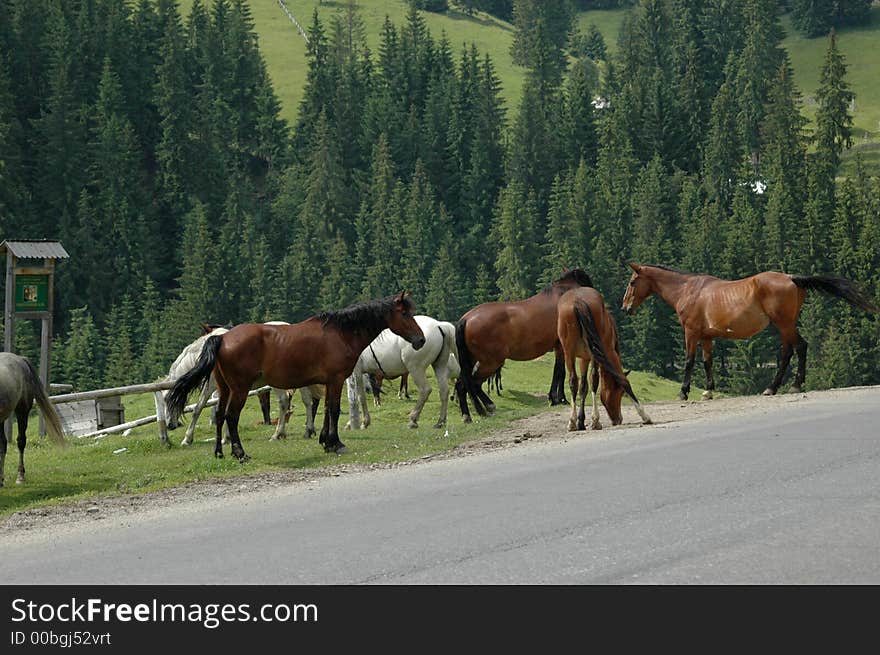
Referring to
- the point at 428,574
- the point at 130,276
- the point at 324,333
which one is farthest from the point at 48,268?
the point at 130,276

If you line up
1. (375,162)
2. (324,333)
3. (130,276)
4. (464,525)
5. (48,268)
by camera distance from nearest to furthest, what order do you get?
1. (464,525)
2. (324,333)
3. (48,268)
4. (130,276)
5. (375,162)

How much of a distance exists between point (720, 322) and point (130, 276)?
110223 millimetres

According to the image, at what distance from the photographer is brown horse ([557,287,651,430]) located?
21219mm

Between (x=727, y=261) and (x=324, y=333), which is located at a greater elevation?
(x=324, y=333)

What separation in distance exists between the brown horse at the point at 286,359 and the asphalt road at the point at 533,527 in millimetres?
2977

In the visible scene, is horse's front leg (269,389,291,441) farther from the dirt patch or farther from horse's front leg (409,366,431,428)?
the dirt patch

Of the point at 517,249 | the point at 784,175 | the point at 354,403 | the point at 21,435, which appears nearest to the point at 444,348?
the point at 354,403

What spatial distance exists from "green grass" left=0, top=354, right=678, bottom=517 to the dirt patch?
1.18 ft

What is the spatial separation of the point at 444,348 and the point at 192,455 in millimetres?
6376

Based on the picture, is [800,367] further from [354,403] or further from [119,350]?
[119,350]

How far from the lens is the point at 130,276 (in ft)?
429

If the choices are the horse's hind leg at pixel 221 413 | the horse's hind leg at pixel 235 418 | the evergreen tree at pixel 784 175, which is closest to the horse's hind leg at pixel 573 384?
the horse's hind leg at pixel 235 418
